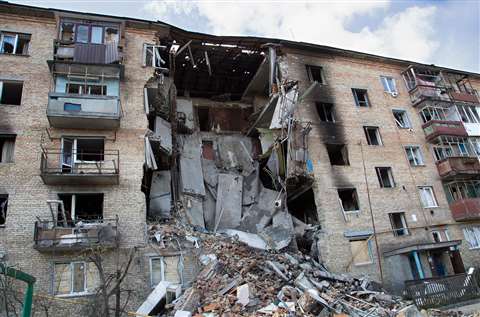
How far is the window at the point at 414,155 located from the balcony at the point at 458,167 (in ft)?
4.22

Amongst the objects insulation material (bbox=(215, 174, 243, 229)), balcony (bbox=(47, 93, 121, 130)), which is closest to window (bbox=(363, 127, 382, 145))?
insulation material (bbox=(215, 174, 243, 229))

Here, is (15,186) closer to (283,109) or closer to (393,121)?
(283,109)

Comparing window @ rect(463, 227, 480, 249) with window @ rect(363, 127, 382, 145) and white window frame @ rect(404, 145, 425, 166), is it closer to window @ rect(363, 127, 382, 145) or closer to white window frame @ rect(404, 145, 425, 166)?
white window frame @ rect(404, 145, 425, 166)

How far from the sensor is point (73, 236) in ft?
45.6

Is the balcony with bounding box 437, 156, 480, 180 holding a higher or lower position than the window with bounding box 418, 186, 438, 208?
higher

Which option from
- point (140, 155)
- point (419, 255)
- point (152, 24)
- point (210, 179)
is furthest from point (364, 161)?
point (152, 24)

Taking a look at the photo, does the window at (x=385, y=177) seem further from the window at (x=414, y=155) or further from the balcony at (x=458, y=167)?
the balcony at (x=458, y=167)

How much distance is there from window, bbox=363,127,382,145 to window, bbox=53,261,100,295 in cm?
1804

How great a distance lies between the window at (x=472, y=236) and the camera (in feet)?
71.2

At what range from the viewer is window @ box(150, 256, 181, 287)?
1478 cm

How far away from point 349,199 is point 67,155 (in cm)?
1604

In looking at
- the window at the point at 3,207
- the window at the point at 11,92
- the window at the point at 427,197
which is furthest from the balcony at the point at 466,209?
the window at the point at 11,92

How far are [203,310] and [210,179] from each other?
1131cm

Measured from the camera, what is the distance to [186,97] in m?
26.5
